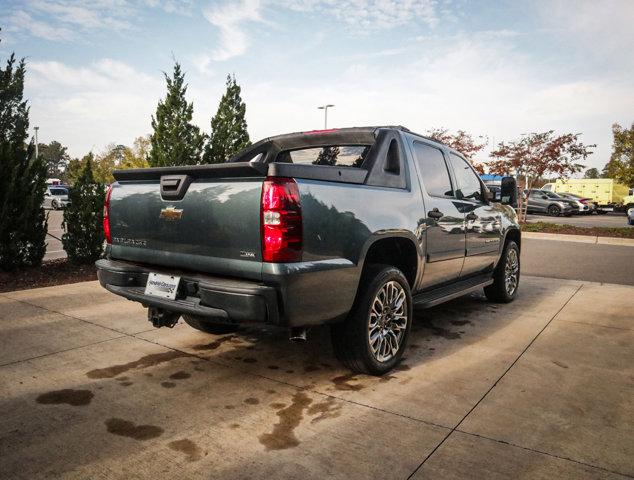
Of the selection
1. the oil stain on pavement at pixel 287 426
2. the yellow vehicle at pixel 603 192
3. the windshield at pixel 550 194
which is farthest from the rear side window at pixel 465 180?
the yellow vehicle at pixel 603 192

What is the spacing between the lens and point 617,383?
131 inches

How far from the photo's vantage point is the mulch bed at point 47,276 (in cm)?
621

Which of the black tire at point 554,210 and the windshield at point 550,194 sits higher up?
the windshield at point 550,194

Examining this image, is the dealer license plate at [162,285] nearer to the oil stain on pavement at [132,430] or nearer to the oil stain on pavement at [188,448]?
the oil stain on pavement at [132,430]

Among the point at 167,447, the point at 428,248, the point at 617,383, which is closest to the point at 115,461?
the point at 167,447

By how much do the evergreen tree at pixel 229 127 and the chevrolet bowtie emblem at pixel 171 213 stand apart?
8.89 m

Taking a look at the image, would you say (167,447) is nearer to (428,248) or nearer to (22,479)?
(22,479)

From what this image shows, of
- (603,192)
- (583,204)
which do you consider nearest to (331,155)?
(583,204)

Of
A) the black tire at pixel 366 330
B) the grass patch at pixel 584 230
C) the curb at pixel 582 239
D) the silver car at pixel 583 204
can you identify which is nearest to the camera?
the black tire at pixel 366 330

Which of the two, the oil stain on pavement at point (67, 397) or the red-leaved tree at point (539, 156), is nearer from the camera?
the oil stain on pavement at point (67, 397)

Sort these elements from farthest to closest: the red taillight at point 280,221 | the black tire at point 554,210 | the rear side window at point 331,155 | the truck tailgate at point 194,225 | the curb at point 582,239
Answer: the black tire at point 554,210, the curb at point 582,239, the rear side window at point 331,155, the truck tailgate at point 194,225, the red taillight at point 280,221

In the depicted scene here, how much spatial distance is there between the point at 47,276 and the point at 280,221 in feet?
18.5

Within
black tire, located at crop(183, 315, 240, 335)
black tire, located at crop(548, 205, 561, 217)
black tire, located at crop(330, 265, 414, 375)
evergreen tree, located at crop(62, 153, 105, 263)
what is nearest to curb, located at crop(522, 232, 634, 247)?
black tire, located at crop(330, 265, 414, 375)

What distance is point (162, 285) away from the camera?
3098 mm
